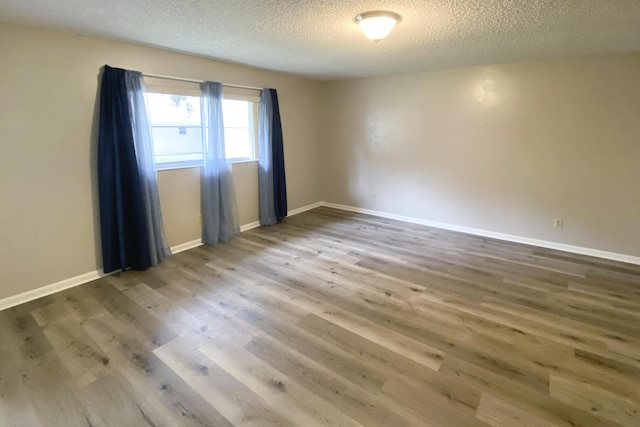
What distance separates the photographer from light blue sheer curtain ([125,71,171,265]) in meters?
3.29

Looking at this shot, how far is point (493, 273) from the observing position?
132 inches

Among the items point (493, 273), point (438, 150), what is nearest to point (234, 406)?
point (493, 273)

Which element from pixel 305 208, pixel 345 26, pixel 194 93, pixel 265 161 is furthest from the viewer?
pixel 305 208

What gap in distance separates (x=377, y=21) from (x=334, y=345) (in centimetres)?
236

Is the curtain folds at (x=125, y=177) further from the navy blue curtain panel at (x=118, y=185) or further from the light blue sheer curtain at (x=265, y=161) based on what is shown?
the light blue sheer curtain at (x=265, y=161)

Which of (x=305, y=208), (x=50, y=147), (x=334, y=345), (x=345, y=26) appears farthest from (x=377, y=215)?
(x=50, y=147)

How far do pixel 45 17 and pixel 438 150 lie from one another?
180 inches

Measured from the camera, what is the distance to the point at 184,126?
3979 mm

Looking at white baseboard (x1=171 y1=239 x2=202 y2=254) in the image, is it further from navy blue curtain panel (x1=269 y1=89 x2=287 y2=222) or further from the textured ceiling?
the textured ceiling

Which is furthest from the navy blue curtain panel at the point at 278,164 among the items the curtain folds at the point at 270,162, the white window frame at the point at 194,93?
the white window frame at the point at 194,93

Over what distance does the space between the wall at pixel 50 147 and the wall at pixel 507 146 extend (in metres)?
3.13

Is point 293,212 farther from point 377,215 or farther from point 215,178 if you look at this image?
point 215,178

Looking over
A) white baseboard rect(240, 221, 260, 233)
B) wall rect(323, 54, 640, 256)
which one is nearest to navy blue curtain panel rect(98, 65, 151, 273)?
white baseboard rect(240, 221, 260, 233)

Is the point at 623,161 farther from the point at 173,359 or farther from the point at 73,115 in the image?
the point at 73,115
